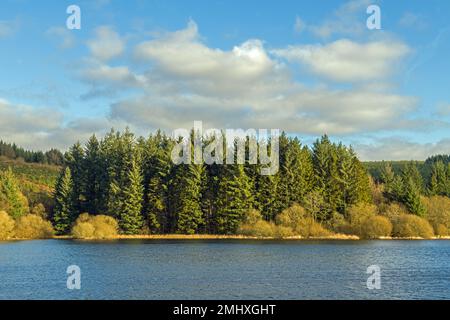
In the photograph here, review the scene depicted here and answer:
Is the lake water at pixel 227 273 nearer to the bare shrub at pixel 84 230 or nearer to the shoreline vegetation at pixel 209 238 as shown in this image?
the shoreline vegetation at pixel 209 238

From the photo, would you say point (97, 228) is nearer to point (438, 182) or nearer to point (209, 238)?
point (209, 238)

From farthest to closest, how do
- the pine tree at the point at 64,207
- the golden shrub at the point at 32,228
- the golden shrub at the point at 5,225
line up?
1. the pine tree at the point at 64,207
2. the golden shrub at the point at 32,228
3. the golden shrub at the point at 5,225

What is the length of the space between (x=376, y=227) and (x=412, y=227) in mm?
6605

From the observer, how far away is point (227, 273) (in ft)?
137

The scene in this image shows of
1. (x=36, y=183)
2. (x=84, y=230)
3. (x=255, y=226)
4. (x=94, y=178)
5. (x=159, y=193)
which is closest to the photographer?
(x=255, y=226)

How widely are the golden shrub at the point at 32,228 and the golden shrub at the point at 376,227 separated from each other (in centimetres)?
Answer: 5661

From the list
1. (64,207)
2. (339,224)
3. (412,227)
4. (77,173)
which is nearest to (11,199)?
(64,207)

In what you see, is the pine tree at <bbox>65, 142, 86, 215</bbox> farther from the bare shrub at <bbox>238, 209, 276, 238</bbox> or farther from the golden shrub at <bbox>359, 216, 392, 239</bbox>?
the golden shrub at <bbox>359, 216, 392, 239</bbox>

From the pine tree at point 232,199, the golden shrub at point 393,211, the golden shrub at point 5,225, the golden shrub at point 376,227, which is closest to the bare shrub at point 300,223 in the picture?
the golden shrub at point 376,227

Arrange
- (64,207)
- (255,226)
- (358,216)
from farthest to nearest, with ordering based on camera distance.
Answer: (64,207), (358,216), (255,226)

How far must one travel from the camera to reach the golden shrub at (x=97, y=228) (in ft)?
287

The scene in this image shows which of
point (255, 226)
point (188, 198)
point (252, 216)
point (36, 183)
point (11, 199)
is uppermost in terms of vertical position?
point (36, 183)

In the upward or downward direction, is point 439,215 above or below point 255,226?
above
